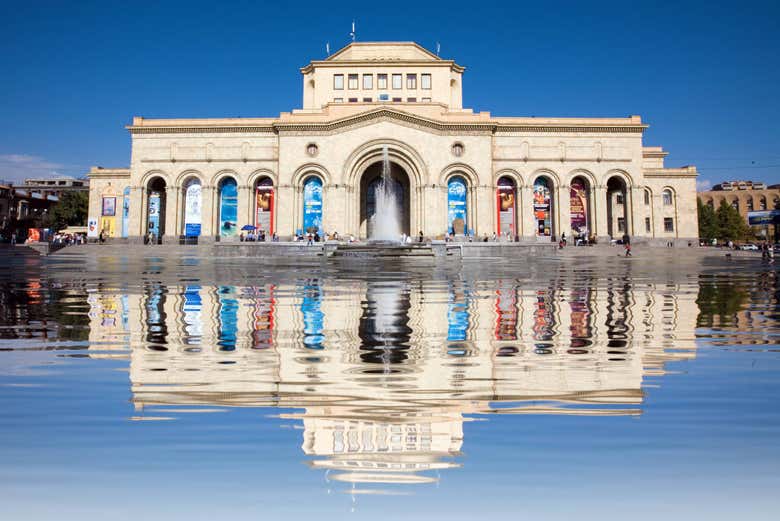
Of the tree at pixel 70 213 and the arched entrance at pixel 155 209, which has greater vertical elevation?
the tree at pixel 70 213

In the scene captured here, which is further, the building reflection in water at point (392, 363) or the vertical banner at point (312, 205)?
the vertical banner at point (312, 205)

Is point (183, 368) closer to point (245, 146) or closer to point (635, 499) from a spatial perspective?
point (635, 499)

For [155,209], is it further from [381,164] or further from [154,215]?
[381,164]

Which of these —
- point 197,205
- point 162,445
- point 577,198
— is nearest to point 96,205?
point 197,205

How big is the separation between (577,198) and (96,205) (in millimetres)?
42442

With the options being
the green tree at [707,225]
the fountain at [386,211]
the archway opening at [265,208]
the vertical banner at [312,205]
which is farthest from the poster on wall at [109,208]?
the green tree at [707,225]

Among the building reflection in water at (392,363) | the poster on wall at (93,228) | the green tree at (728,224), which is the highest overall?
the green tree at (728,224)

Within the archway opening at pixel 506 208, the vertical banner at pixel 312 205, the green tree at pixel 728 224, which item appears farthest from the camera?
the green tree at pixel 728 224

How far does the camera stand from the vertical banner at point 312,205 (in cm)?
4291

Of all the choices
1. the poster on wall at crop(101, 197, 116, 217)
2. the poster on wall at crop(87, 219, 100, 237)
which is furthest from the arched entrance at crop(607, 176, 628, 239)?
the poster on wall at crop(87, 219, 100, 237)

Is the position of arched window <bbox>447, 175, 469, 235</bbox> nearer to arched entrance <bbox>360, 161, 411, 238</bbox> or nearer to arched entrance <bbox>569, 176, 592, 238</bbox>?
arched entrance <bbox>360, 161, 411, 238</bbox>

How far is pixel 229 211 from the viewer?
44.6 metres

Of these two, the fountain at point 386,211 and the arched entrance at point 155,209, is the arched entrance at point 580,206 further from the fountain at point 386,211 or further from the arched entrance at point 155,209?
the arched entrance at point 155,209

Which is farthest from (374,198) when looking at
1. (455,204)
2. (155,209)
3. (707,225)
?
(707,225)
